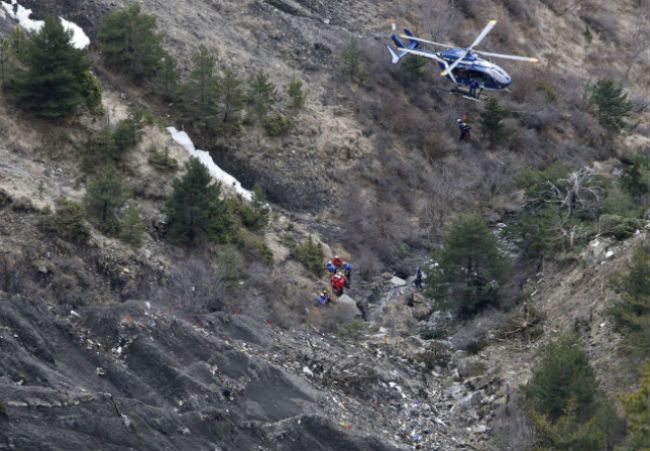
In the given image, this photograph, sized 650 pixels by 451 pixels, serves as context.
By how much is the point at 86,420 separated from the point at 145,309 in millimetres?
5795

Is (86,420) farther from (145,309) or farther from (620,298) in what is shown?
(620,298)

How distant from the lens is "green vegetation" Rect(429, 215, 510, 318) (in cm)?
3344

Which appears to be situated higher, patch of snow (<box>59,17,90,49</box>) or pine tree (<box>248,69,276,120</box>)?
pine tree (<box>248,69,276,120</box>)

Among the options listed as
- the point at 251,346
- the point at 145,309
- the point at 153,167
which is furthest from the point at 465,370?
the point at 153,167

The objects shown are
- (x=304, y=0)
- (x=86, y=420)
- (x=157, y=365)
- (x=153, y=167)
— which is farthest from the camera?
(x=304, y=0)

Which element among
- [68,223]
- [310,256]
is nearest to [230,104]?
[310,256]

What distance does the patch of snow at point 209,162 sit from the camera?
128 ft

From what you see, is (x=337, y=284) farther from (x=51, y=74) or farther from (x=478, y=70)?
(x=478, y=70)

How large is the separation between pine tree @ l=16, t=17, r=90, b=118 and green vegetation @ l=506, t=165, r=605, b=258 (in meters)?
15.3

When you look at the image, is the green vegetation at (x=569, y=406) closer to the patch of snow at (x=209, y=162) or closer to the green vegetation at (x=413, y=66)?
the patch of snow at (x=209, y=162)

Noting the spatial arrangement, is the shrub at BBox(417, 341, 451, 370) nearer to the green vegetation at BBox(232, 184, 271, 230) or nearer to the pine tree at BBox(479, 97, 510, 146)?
the green vegetation at BBox(232, 184, 271, 230)

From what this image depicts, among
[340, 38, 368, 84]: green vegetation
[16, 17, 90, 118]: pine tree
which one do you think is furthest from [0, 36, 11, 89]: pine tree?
[340, 38, 368, 84]: green vegetation

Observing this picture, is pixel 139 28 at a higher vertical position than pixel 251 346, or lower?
higher

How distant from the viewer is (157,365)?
23406 millimetres
